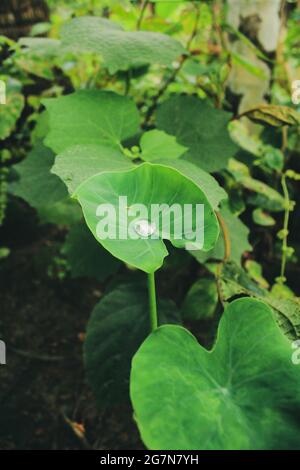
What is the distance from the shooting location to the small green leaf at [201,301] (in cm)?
84

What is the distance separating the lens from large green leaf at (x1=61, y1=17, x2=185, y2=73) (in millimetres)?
701

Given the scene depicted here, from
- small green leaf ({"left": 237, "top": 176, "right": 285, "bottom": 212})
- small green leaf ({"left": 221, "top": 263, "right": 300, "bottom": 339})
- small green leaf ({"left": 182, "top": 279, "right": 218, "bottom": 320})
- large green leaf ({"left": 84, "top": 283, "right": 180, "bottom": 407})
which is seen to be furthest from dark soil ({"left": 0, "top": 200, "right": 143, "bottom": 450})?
small green leaf ({"left": 237, "top": 176, "right": 285, "bottom": 212})

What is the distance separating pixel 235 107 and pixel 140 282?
0.63 meters

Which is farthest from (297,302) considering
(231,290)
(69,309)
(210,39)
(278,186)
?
(210,39)

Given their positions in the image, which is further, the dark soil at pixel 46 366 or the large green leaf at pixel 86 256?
the large green leaf at pixel 86 256

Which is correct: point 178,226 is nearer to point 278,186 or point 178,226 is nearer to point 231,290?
point 231,290

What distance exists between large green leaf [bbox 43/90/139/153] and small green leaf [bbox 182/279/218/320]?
0.34 m

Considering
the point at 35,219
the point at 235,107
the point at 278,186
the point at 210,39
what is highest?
the point at 210,39

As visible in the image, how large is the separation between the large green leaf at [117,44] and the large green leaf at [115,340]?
454 mm

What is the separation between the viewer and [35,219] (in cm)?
129

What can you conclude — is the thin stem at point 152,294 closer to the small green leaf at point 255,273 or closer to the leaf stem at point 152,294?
the leaf stem at point 152,294

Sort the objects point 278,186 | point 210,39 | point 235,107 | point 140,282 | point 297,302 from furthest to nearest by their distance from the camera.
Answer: point 210,39 < point 235,107 < point 278,186 < point 140,282 < point 297,302

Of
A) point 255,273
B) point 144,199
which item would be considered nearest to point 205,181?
point 144,199

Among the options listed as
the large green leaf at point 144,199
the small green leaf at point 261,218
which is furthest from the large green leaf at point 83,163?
the small green leaf at point 261,218
